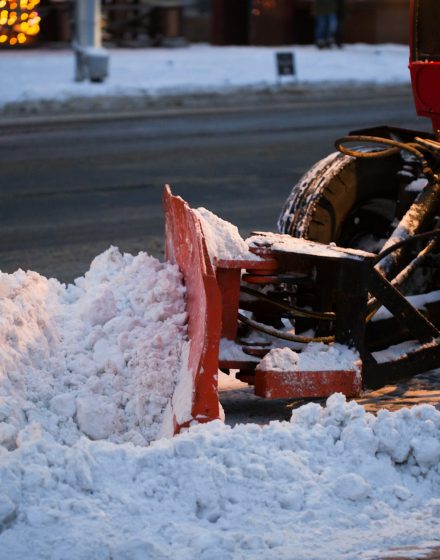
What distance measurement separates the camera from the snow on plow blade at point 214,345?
5145 mm

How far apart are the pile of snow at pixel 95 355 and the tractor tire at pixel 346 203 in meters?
0.94

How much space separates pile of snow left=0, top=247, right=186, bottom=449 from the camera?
5281 millimetres

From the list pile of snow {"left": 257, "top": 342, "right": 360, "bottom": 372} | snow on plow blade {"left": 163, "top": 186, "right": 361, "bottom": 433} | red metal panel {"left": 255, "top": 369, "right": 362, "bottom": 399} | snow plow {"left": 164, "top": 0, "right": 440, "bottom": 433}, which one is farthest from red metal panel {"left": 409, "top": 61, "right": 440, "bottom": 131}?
red metal panel {"left": 255, "top": 369, "right": 362, "bottom": 399}

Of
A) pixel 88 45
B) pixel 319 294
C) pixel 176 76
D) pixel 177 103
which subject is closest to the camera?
pixel 319 294

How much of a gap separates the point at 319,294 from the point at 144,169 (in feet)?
26.1

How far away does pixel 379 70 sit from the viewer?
984 inches

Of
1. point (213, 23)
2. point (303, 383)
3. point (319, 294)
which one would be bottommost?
point (213, 23)

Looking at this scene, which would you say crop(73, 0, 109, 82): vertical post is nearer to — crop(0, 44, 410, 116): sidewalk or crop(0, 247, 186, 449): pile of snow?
crop(0, 44, 410, 116): sidewalk

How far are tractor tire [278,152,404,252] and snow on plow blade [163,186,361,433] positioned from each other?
0.90m

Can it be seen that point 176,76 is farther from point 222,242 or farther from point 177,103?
point 222,242

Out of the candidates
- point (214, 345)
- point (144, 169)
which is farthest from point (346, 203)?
point (144, 169)

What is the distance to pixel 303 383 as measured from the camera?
5586 millimetres

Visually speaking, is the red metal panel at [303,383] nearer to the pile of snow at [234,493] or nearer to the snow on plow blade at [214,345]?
the snow on plow blade at [214,345]

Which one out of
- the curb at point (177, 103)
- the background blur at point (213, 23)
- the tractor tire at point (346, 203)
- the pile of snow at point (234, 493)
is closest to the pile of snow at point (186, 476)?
the pile of snow at point (234, 493)
